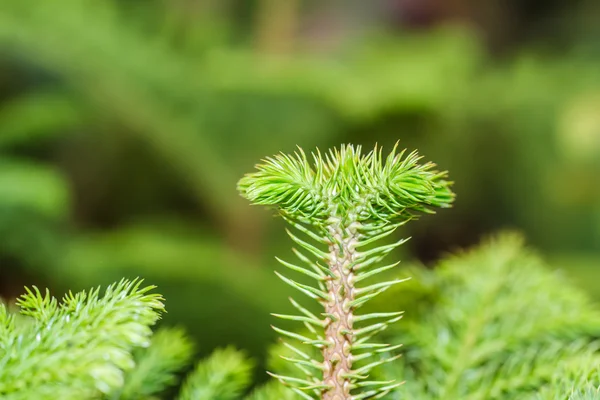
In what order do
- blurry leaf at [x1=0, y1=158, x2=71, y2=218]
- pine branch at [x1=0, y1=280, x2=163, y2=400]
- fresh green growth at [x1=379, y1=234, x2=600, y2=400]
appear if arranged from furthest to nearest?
blurry leaf at [x1=0, y1=158, x2=71, y2=218], fresh green growth at [x1=379, y1=234, x2=600, y2=400], pine branch at [x1=0, y1=280, x2=163, y2=400]

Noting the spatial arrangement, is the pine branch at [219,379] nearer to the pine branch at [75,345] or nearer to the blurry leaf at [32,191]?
the pine branch at [75,345]

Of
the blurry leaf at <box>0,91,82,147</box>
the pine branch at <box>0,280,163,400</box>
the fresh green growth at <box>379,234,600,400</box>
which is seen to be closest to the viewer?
the pine branch at <box>0,280,163,400</box>

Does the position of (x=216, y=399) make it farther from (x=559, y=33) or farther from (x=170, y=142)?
(x=559, y=33)

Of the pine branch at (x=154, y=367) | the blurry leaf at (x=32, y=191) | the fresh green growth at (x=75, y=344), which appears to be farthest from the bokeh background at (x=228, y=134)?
the fresh green growth at (x=75, y=344)

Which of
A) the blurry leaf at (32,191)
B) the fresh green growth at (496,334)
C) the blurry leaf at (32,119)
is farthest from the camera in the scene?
the blurry leaf at (32,119)

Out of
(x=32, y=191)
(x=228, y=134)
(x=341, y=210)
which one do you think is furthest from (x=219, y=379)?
(x=228, y=134)

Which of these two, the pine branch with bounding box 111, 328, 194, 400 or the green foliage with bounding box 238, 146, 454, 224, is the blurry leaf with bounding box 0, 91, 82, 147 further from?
the green foliage with bounding box 238, 146, 454, 224

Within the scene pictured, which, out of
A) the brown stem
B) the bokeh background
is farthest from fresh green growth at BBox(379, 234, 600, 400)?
the bokeh background
